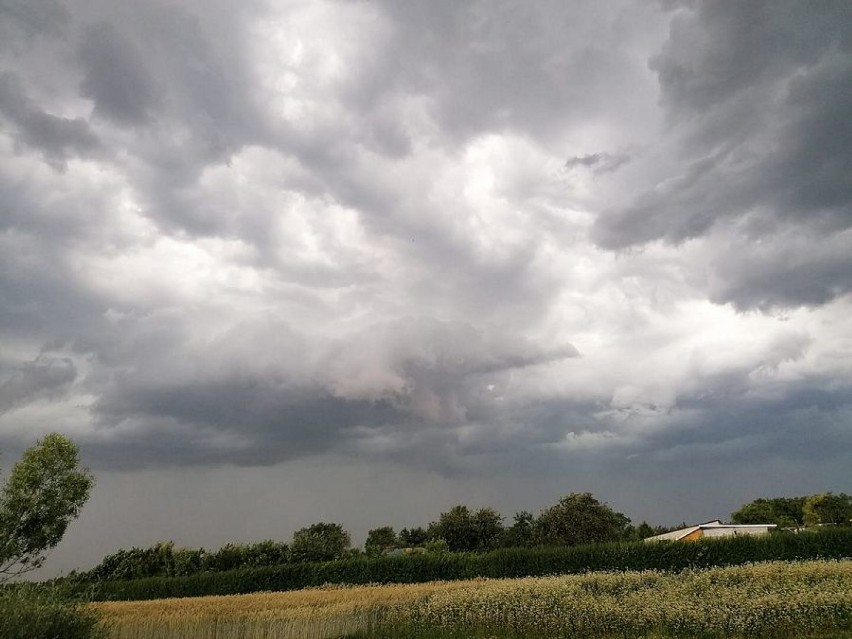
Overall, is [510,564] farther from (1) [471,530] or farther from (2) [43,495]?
(1) [471,530]

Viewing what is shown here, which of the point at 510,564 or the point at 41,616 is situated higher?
the point at 41,616

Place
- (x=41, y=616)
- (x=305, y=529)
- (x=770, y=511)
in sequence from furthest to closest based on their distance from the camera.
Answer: (x=770, y=511) < (x=305, y=529) < (x=41, y=616)

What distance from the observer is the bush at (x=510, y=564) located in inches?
1479

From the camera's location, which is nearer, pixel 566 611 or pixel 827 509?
pixel 566 611

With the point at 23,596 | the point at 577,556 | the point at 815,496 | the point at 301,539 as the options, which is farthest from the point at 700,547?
the point at 815,496

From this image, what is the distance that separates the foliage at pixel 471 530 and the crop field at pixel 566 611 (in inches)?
2600

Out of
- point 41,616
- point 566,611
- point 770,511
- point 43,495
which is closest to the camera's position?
point 41,616

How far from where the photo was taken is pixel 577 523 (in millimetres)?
81938

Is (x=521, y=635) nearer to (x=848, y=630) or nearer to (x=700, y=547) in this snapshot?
(x=848, y=630)

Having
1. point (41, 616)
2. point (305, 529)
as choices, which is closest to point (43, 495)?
point (41, 616)

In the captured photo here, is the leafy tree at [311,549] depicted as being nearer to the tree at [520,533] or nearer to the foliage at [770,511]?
the tree at [520,533]

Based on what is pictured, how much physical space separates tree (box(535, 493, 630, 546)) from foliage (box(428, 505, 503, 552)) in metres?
9.48

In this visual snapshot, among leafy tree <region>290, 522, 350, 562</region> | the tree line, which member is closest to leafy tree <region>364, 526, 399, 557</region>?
the tree line

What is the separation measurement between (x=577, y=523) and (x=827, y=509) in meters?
57.5
